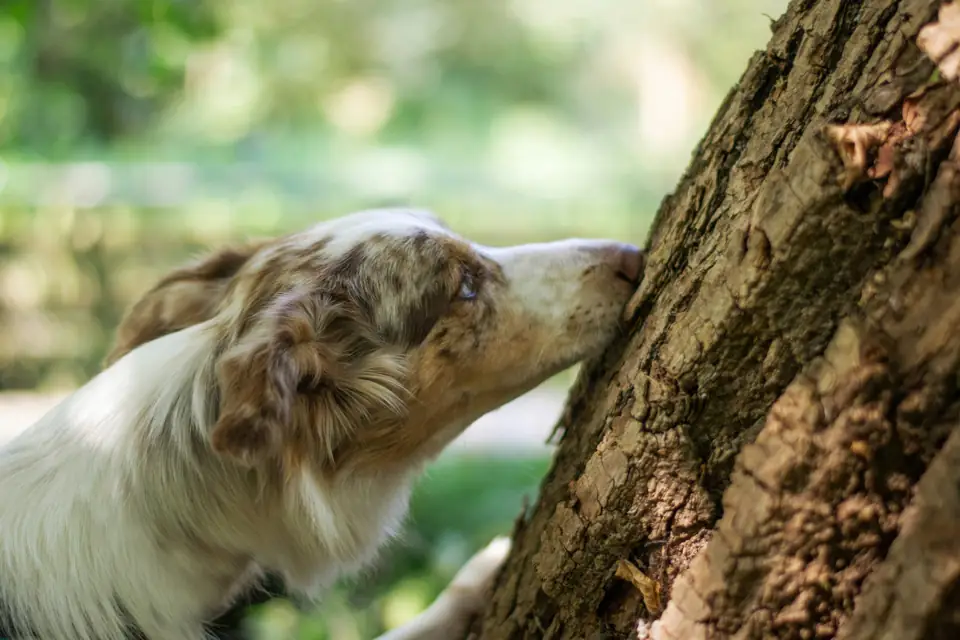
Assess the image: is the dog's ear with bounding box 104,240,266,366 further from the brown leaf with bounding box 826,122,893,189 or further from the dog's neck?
the brown leaf with bounding box 826,122,893,189

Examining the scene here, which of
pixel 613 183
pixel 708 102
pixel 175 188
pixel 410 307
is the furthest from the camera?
pixel 708 102

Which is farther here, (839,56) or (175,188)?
(175,188)

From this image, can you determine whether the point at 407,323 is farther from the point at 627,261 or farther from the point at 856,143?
the point at 856,143

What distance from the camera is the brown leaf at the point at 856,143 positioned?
3.31 feet

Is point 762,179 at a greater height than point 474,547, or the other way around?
point 762,179

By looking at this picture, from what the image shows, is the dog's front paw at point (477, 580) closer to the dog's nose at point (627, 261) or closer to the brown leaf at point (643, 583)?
the brown leaf at point (643, 583)

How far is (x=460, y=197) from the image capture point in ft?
16.9

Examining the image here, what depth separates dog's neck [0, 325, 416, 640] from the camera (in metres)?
1.53

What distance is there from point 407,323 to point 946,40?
1111mm

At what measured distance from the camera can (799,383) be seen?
1.05 meters

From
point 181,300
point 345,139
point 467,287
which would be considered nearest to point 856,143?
point 467,287

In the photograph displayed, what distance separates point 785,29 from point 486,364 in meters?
0.83

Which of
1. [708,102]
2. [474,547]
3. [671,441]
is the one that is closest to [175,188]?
[474,547]

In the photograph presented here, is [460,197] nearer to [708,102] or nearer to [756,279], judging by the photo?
[708,102]
